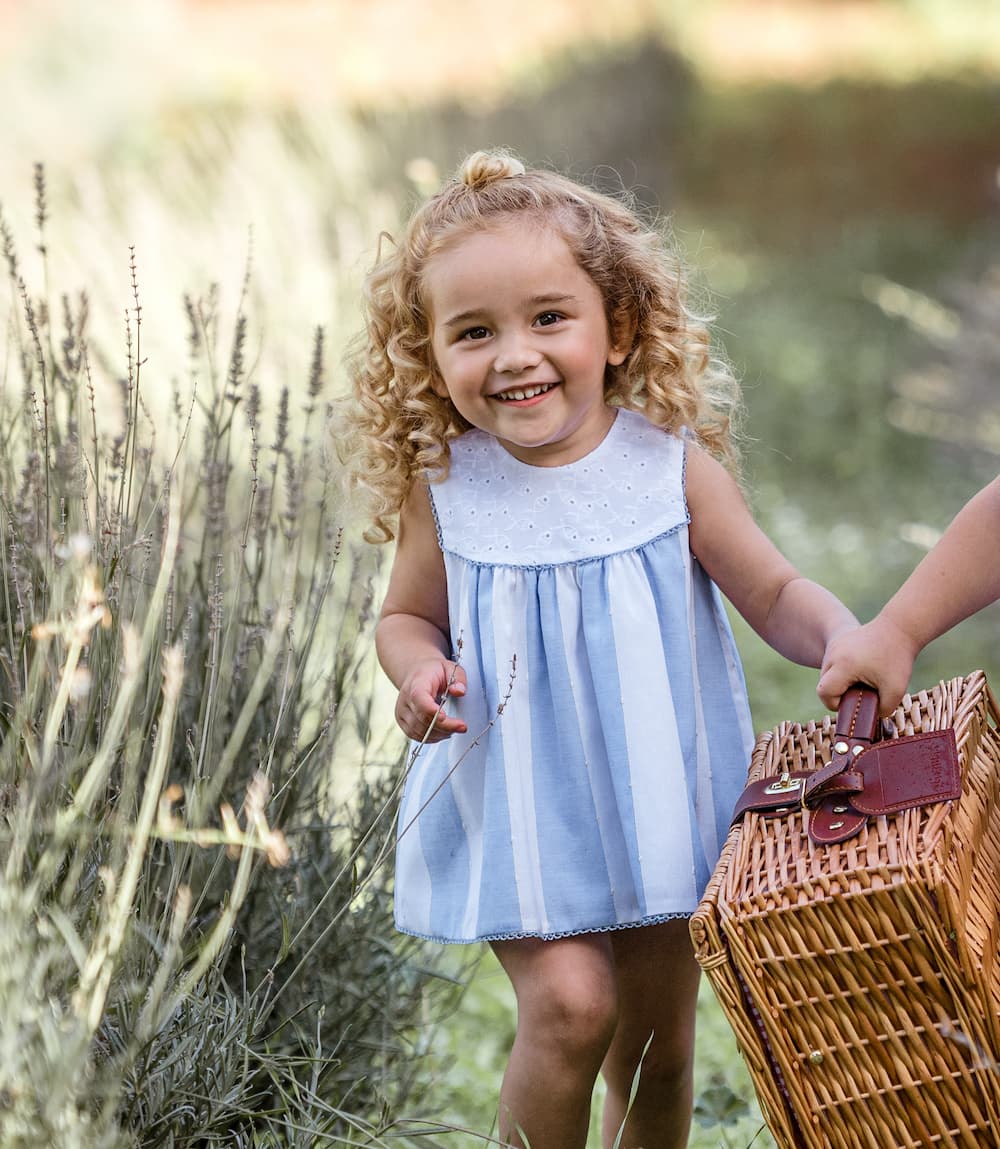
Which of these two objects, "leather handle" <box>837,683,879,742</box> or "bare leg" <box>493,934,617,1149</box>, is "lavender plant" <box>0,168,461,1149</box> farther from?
"leather handle" <box>837,683,879,742</box>

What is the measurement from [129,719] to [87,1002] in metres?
0.54

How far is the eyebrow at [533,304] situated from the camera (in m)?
2.02

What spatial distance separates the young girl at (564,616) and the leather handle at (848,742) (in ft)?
0.35

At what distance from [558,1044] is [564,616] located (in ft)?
1.83

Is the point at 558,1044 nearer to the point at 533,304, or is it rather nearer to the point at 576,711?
the point at 576,711

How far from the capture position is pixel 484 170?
7.11 feet

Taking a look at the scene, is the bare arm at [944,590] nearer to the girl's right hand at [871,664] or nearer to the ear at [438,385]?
the girl's right hand at [871,664]

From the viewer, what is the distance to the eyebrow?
6.63 feet

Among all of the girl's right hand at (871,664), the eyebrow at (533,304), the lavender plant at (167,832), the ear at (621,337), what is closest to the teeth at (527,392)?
the eyebrow at (533,304)

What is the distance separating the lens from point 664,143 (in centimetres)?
1380

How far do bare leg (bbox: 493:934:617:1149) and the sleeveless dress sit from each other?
0.05 meters

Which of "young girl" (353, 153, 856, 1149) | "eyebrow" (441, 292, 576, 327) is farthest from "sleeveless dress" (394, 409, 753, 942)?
"eyebrow" (441, 292, 576, 327)

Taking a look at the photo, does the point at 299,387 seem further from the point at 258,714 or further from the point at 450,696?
the point at 450,696

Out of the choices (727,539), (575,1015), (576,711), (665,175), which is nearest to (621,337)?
(727,539)
